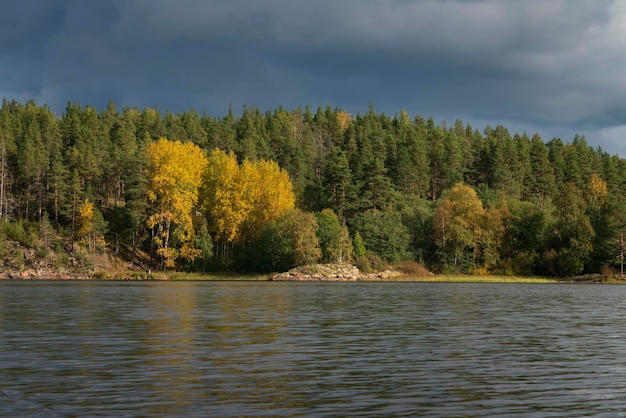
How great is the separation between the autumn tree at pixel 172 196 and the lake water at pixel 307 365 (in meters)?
74.6

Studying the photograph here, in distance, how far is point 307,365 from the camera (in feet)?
65.2

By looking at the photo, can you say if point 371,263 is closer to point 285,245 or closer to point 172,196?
point 285,245

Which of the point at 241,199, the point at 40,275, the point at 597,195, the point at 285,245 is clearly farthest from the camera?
the point at 597,195

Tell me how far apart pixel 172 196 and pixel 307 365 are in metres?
94.3

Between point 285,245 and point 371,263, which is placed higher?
point 285,245

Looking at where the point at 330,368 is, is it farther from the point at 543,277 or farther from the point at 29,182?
the point at 29,182

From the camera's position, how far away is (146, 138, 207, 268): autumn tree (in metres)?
111

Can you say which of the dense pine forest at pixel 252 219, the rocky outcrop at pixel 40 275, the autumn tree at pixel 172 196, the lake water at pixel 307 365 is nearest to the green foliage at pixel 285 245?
the dense pine forest at pixel 252 219

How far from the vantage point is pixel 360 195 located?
136m

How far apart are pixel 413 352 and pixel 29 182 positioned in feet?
396

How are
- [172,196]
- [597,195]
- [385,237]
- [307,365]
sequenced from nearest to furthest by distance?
[307,365] < [172,196] < [385,237] < [597,195]

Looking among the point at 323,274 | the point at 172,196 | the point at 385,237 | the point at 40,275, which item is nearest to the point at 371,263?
the point at 385,237

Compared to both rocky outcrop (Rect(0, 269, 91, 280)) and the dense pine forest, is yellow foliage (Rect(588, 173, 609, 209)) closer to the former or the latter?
the dense pine forest

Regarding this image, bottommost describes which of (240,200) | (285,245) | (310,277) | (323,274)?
(310,277)
